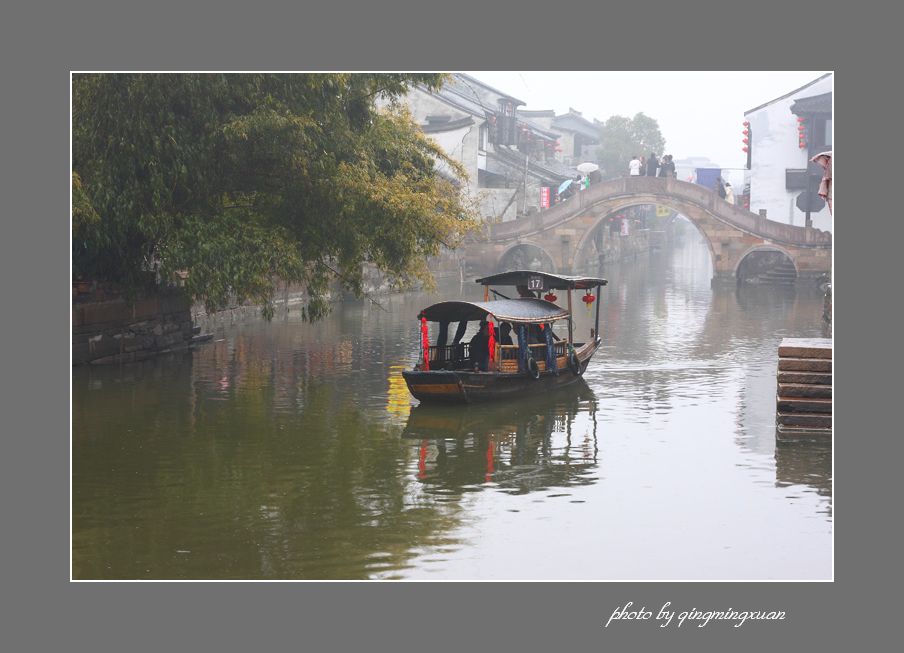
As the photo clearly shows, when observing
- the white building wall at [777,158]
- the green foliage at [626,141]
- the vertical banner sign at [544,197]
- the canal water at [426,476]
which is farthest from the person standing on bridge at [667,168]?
the canal water at [426,476]

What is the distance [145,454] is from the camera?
11.8 metres

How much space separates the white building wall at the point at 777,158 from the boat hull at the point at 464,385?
3003 cm

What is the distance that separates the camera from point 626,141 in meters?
54.8

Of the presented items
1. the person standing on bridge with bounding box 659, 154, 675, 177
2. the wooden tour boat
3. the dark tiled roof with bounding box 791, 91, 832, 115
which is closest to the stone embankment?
the wooden tour boat

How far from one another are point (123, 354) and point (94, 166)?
3.66 metres

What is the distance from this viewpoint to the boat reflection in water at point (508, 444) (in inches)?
428

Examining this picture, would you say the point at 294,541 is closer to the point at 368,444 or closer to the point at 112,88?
the point at 368,444

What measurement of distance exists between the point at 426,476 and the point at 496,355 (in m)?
3.95

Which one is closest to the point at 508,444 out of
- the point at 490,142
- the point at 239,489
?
the point at 239,489

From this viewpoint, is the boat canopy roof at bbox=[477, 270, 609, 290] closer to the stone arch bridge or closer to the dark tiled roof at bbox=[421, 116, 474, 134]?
the stone arch bridge

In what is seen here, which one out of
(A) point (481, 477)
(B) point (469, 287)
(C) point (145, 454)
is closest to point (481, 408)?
(A) point (481, 477)

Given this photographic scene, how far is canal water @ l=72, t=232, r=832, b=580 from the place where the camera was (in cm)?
823

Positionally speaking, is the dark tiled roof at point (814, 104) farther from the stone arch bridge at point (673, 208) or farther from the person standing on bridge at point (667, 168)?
the person standing on bridge at point (667, 168)

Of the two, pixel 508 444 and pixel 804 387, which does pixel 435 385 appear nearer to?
pixel 508 444
